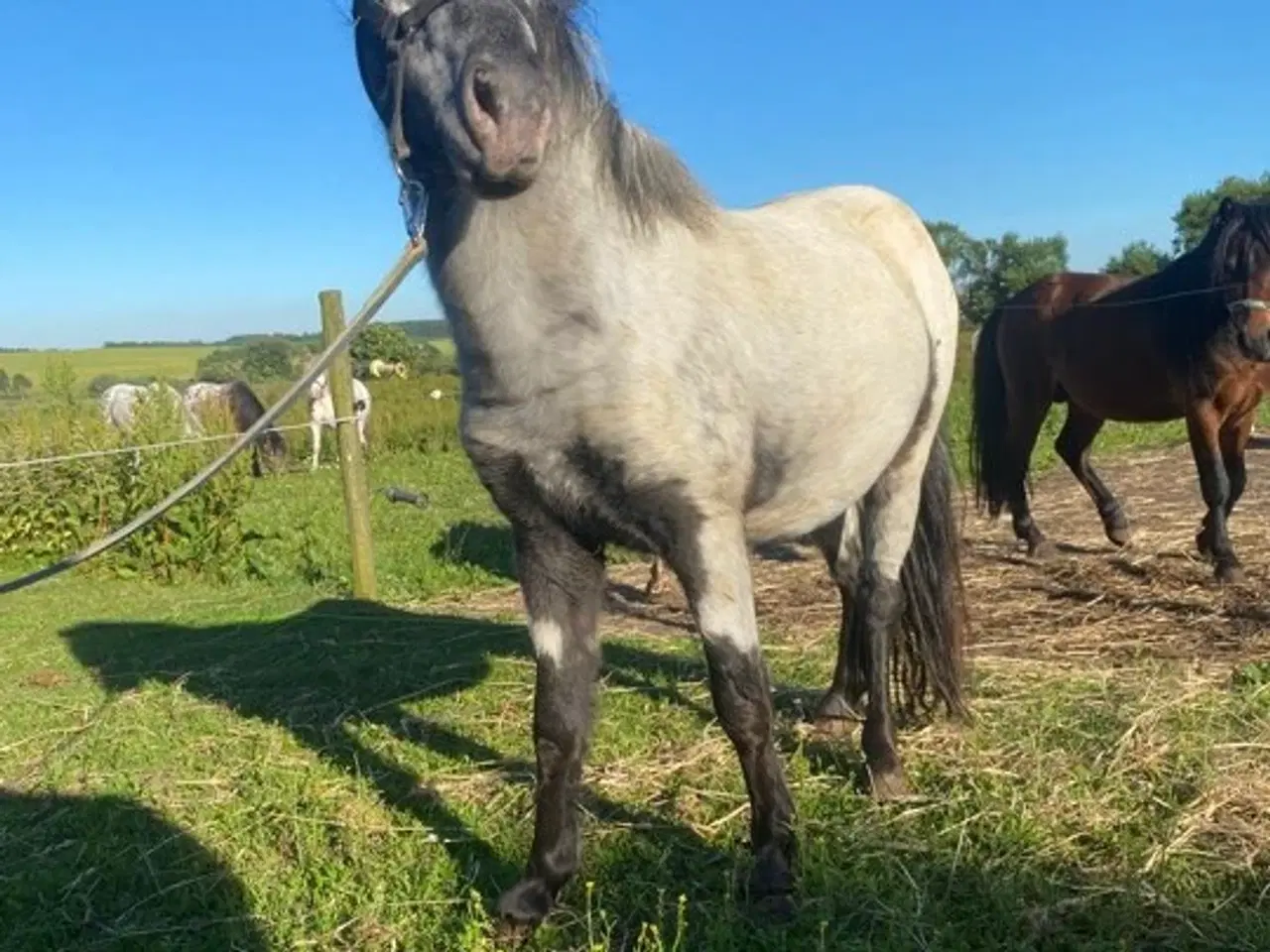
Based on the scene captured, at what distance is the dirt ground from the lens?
5.26 m

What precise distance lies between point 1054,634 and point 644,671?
1885 millimetres

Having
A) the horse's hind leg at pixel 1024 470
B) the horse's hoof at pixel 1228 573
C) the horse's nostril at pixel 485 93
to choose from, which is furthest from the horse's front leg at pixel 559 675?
the horse's hind leg at pixel 1024 470

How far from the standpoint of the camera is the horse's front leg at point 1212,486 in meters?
6.48

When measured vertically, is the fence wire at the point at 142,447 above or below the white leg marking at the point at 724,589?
above

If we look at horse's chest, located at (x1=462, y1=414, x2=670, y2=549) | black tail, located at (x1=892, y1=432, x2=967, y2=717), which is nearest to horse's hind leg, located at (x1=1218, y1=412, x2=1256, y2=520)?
black tail, located at (x1=892, y1=432, x2=967, y2=717)

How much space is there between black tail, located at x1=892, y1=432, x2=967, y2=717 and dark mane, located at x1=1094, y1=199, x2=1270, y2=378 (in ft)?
10.5

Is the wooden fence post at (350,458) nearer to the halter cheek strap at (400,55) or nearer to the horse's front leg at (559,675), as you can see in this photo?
the horse's front leg at (559,675)

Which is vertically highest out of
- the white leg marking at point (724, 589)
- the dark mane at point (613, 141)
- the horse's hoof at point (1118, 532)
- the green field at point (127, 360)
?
the green field at point (127, 360)

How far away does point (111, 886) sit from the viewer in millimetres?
3393

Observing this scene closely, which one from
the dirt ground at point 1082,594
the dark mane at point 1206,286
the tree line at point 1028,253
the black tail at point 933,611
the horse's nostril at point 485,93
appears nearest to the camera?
the horse's nostril at point 485,93

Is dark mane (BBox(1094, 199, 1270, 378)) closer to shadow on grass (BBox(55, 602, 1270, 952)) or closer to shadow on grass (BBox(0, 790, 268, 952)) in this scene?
shadow on grass (BBox(55, 602, 1270, 952))

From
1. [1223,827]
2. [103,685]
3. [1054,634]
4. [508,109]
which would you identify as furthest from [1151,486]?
[508,109]

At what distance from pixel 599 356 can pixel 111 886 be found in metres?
2.09

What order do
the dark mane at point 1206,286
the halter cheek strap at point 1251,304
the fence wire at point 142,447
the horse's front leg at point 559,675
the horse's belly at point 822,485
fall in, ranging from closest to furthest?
the horse's front leg at point 559,675 → the horse's belly at point 822,485 → the fence wire at point 142,447 → the halter cheek strap at point 1251,304 → the dark mane at point 1206,286
